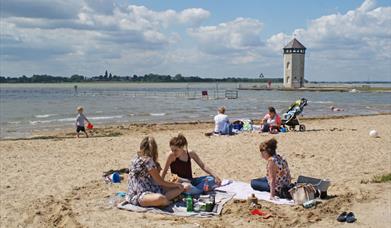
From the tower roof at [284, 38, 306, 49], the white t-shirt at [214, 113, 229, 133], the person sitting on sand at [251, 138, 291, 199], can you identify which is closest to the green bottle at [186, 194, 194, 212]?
the person sitting on sand at [251, 138, 291, 199]

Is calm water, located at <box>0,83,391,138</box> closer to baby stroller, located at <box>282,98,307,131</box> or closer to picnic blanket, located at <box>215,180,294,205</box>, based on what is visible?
baby stroller, located at <box>282,98,307,131</box>

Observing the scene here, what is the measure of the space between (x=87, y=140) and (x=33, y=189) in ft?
23.5

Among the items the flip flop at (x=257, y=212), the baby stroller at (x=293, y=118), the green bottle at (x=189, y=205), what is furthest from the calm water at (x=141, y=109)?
the flip flop at (x=257, y=212)

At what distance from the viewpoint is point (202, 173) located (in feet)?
29.3

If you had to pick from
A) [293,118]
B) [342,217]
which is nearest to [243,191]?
[342,217]

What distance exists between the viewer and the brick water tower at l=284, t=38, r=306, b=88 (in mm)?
92375

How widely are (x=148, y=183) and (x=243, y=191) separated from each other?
1.59 metres

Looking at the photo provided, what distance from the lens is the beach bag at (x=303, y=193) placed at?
6.40m

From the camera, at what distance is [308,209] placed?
6.18 metres

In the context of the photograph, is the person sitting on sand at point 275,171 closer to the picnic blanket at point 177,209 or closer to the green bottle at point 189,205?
the picnic blanket at point 177,209

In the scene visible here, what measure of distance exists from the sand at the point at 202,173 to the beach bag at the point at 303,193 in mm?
209

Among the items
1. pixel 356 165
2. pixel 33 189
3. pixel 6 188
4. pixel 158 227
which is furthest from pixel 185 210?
pixel 356 165

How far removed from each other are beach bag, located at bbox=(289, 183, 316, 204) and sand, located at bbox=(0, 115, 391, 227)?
21 centimetres

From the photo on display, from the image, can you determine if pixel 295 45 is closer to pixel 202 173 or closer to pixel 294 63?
pixel 294 63
